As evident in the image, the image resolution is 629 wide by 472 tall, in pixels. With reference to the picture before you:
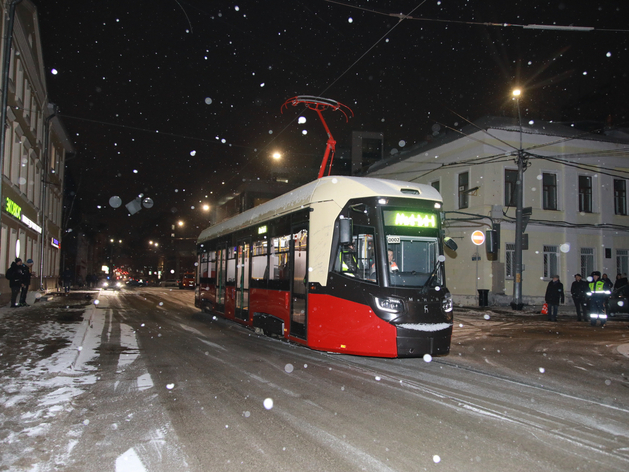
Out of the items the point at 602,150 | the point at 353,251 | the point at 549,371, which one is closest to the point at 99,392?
the point at 353,251

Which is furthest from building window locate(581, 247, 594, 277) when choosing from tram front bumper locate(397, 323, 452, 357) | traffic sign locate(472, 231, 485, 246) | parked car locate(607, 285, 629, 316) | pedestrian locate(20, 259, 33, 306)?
pedestrian locate(20, 259, 33, 306)

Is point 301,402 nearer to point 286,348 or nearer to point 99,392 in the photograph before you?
point 99,392

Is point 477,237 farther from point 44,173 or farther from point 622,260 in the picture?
point 44,173

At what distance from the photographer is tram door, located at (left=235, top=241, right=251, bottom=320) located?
12750mm

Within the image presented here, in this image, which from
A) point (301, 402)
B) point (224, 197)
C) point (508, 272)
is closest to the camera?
point (301, 402)

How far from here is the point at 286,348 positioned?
400 inches

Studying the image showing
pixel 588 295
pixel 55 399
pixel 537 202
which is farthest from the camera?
pixel 537 202

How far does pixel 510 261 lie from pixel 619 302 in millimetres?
8137

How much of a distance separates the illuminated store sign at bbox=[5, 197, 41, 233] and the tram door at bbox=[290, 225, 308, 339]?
17.3m

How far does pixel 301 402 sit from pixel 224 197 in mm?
68306

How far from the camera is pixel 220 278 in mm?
15711

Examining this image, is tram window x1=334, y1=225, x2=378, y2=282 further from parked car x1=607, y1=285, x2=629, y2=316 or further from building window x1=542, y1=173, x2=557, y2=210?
building window x1=542, y1=173, x2=557, y2=210

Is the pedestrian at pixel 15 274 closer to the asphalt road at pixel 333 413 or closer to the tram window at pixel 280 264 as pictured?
the asphalt road at pixel 333 413

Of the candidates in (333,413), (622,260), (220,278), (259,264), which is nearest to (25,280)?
(220,278)
